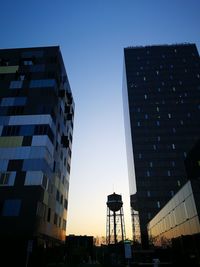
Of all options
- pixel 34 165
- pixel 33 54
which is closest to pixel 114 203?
pixel 34 165

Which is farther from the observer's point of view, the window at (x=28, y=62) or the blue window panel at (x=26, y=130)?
the window at (x=28, y=62)

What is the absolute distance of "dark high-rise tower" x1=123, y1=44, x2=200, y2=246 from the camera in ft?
256

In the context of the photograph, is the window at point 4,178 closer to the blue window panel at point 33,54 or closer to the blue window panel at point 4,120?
the blue window panel at point 4,120

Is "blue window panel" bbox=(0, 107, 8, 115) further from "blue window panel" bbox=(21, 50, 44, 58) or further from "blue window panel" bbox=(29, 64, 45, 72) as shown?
"blue window panel" bbox=(21, 50, 44, 58)

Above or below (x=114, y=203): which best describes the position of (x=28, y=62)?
above

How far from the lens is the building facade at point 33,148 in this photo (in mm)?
31625

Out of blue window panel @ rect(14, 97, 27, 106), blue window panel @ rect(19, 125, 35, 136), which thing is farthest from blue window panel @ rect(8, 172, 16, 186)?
blue window panel @ rect(14, 97, 27, 106)

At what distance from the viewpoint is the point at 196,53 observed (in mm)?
113312

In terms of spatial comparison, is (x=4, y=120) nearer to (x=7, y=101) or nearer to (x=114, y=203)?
(x=7, y=101)

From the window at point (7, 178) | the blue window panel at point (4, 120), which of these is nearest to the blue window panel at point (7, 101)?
the blue window panel at point (4, 120)

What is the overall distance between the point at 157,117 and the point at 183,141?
1420 cm

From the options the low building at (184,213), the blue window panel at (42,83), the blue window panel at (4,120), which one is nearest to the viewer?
the low building at (184,213)

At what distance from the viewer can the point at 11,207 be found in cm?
3216

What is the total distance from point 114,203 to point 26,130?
120 ft
